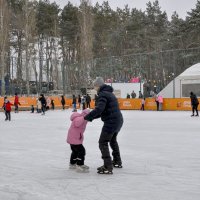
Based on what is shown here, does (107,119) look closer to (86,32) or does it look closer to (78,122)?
(78,122)

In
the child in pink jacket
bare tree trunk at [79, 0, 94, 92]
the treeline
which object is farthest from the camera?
bare tree trunk at [79, 0, 94, 92]

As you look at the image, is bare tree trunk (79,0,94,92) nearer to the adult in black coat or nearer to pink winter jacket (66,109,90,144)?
pink winter jacket (66,109,90,144)

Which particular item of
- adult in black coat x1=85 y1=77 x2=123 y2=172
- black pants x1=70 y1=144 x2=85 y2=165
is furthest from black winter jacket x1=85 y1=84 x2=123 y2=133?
black pants x1=70 y1=144 x2=85 y2=165

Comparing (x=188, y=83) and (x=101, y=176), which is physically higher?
(x=188, y=83)

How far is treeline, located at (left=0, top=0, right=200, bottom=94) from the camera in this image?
149ft

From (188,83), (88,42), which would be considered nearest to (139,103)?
(188,83)

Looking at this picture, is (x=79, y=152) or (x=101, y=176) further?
(x=79, y=152)

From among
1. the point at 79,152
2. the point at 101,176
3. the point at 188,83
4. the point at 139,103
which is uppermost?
the point at 188,83

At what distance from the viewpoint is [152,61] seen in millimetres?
52344

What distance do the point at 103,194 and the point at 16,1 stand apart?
5466 cm

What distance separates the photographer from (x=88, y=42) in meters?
49.9

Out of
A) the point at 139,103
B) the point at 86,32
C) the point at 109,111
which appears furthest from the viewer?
the point at 86,32

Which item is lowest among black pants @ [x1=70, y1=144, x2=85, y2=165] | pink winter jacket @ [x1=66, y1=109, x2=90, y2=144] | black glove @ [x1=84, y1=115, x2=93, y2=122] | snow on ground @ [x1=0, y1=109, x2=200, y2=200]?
snow on ground @ [x1=0, y1=109, x2=200, y2=200]

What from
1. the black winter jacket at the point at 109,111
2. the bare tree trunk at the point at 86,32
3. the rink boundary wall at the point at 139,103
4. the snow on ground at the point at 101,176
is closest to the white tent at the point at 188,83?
the rink boundary wall at the point at 139,103
